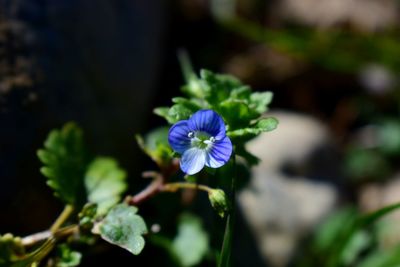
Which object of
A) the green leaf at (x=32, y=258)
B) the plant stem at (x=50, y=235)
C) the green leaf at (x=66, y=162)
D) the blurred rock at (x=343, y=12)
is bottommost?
the blurred rock at (x=343, y=12)

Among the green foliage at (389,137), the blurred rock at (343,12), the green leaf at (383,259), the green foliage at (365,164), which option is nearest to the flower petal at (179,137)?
the green leaf at (383,259)

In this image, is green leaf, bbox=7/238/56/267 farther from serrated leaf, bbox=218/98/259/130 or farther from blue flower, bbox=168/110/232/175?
serrated leaf, bbox=218/98/259/130

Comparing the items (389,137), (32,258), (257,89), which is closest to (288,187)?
(389,137)

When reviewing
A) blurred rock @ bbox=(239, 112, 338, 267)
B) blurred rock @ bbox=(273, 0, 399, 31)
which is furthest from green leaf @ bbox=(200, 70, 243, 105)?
blurred rock @ bbox=(273, 0, 399, 31)

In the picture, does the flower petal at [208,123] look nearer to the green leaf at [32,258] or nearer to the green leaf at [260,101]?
the green leaf at [260,101]

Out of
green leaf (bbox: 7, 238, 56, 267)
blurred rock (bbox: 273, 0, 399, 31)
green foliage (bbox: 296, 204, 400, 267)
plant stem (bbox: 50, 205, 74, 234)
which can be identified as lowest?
green foliage (bbox: 296, 204, 400, 267)

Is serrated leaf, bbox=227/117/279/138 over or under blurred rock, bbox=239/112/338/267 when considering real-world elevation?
over

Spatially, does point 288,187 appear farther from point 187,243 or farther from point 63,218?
point 63,218
